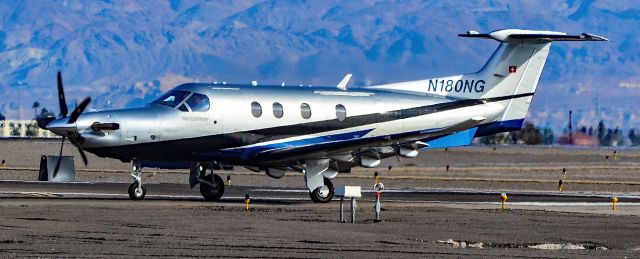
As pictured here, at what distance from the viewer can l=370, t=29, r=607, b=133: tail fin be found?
173 feet

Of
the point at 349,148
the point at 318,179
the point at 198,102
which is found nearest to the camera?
the point at 198,102

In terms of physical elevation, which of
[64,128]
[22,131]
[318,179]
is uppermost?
[22,131]

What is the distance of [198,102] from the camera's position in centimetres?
4766

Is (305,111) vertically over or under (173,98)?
under

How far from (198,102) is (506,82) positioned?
11.2 metres

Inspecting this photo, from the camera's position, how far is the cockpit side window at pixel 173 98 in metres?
47.6

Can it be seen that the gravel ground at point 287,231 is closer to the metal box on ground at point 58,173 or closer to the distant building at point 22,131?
the metal box on ground at point 58,173

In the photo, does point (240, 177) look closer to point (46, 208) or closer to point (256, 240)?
point (46, 208)

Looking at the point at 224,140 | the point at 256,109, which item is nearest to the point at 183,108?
the point at 224,140

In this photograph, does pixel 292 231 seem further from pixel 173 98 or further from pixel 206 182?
pixel 206 182

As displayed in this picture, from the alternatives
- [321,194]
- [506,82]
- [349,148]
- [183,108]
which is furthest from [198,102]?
[506,82]

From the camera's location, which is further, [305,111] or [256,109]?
[305,111]

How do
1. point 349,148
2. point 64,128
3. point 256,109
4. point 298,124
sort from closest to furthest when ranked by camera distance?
point 64,128, point 349,148, point 256,109, point 298,124

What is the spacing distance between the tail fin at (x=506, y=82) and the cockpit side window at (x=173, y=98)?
7.77 meters
